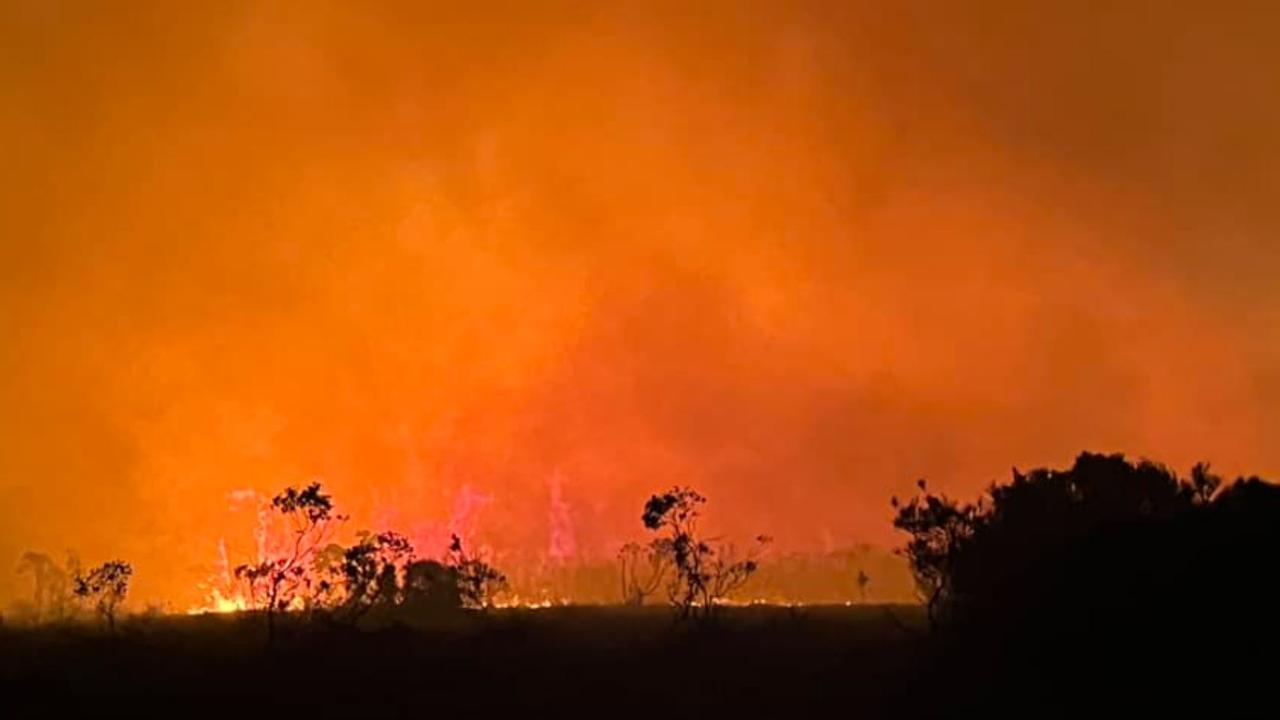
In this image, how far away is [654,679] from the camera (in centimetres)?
5184

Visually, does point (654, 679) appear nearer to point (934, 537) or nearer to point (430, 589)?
point (934, 537)

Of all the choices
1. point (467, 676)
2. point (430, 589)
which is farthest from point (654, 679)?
point (430, 589)

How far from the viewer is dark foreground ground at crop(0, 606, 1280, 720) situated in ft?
119

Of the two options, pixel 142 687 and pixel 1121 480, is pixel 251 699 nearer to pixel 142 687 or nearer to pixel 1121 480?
pixel 142 687

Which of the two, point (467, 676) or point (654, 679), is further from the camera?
point (467, 676)

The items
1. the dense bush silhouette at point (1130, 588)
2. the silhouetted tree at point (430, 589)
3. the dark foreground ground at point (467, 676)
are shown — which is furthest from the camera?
the silhouetted tree at point (430, 589)

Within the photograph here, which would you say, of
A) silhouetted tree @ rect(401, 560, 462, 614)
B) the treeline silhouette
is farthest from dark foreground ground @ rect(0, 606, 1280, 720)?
silhouetted tree @ rect(401, 560, 462, 614)

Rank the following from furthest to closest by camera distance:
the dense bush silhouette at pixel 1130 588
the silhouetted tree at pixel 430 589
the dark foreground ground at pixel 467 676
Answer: the silhouetted tree at pixel 430 589 < the dark foreground ground at pixel 467 676 < the dense bush silhouette at pixel 1130 588

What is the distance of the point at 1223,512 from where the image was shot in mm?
42438

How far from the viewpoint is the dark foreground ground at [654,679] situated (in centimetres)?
3622

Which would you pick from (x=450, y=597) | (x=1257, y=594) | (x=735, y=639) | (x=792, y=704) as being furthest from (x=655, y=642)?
(x=450, y=597)

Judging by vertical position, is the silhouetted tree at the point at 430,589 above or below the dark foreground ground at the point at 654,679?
above

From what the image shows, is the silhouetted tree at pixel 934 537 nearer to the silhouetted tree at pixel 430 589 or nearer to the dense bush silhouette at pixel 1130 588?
the dense bush silhouette at pixel 1130 588

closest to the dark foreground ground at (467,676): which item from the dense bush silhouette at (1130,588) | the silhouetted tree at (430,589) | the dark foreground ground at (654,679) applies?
the dark foreground ground at (654,679)
